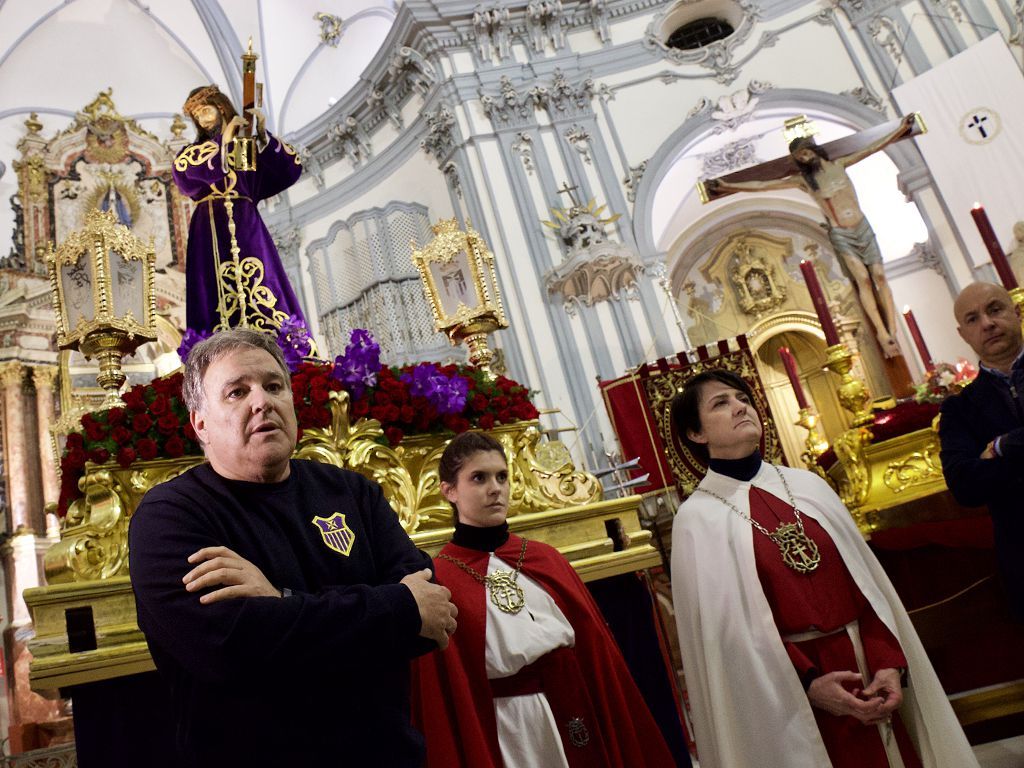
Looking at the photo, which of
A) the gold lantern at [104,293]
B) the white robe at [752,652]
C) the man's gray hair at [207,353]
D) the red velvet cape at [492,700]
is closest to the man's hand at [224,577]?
the man's gray hair at [207,353]

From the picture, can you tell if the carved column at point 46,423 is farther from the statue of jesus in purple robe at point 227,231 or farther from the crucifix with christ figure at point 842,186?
the crucifix with christ figure at point 842,186

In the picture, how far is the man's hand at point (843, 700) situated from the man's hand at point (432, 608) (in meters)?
1.11

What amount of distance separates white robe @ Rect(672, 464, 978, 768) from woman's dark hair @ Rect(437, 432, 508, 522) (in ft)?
2.14

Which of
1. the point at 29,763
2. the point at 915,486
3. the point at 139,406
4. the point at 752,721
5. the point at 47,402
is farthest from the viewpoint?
Result: the point at 47,402

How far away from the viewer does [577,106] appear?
10242mm

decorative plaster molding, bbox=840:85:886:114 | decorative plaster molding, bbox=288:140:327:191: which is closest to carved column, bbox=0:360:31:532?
decorative plaster molding, bbox=288:140:327:191

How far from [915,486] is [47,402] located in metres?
11.0

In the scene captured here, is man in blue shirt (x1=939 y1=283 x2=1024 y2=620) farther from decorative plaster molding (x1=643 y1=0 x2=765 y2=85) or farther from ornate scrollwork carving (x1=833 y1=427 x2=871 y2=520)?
decorative plaster molding (x1=643 y1=0 x2=765 y2=85)

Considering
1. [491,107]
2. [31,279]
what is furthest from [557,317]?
[31,279]

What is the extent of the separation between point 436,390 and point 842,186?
22.5 feet

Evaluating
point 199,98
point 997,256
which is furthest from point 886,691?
point 199,98

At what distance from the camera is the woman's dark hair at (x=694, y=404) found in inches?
98.1

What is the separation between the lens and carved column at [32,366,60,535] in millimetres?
10445

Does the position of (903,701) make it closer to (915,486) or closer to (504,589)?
(504,589)
